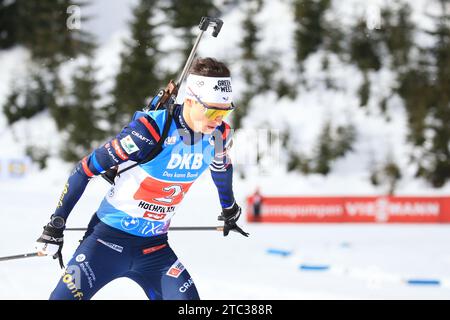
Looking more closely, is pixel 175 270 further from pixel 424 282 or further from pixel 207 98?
pixel 424 282

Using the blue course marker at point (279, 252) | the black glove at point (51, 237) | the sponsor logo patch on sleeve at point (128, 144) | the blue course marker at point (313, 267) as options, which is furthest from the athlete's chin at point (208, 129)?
the blue course marker at point (279, 252)

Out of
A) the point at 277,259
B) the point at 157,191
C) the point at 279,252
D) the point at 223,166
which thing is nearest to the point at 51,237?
the point at 157,191

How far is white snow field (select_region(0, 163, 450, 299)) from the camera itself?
27.5ft

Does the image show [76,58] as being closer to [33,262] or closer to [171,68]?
[171,68]

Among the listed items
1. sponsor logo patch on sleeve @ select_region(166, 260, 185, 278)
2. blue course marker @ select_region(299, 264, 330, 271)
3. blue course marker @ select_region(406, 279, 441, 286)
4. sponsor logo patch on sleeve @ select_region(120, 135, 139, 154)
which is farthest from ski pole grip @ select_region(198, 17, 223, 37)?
blue course marker @ select_region(299, 264, 330, 271)

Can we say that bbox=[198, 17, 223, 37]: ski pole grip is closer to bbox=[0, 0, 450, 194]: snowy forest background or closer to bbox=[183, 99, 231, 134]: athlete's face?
bbox=[183, 99, 231, 134]: athlete's face

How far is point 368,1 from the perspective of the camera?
133 ft

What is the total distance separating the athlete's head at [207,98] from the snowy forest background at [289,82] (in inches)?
1025

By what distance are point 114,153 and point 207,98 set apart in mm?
650

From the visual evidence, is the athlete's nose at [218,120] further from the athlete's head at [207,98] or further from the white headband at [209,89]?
the white headband at [209,89]

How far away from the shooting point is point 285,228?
16719mm

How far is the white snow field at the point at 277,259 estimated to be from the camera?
837 cm

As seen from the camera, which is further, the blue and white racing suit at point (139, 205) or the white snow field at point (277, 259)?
the white snow field at point (277, 259)

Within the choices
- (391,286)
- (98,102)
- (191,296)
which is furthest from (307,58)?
(191,296)
